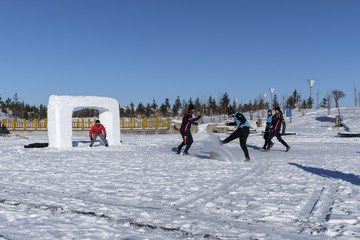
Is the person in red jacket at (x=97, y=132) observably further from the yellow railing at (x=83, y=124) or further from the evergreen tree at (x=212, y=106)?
the evergreen tree at (x=212, y=106)

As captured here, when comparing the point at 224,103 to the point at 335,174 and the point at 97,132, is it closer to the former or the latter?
the point at 97,132

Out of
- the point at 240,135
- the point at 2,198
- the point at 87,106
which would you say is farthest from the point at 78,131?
the point at 2,198

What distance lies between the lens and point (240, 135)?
9430mm

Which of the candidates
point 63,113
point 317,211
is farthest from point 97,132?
point 317,211

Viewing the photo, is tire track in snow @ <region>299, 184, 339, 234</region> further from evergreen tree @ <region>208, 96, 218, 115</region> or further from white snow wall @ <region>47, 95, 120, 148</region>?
evergreen tree @ <region>208, 96, 218, 115</region>

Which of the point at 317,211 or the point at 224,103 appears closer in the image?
the point at 317,211

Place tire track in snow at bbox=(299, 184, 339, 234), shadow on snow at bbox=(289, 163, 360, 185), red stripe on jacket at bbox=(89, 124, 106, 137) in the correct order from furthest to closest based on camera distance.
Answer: red stripe on jacket at bbox=(89, 124, 106, 137) → shadow on snow at bbox=(289, 163, 360, 185) → tire track in snow at bbox=(299, 184, 339, 234)

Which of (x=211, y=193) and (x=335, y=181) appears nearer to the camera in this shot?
(x=211, y=193)

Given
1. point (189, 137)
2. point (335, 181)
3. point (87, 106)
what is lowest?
point (335, 181)

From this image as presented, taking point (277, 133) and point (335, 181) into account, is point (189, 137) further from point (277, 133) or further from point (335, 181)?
point (335, 181)

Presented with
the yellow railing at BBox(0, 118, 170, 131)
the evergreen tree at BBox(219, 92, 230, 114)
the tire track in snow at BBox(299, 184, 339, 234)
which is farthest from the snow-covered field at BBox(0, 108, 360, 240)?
the evergreen tree at BBox(219, 92, 230, 114)

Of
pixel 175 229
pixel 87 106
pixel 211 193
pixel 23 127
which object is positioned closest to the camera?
pixel 175 229

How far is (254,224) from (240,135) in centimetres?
579

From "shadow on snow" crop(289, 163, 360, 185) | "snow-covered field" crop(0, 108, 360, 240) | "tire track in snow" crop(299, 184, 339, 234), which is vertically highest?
"snow-covered field" crop(0, 108, 360, 240)
